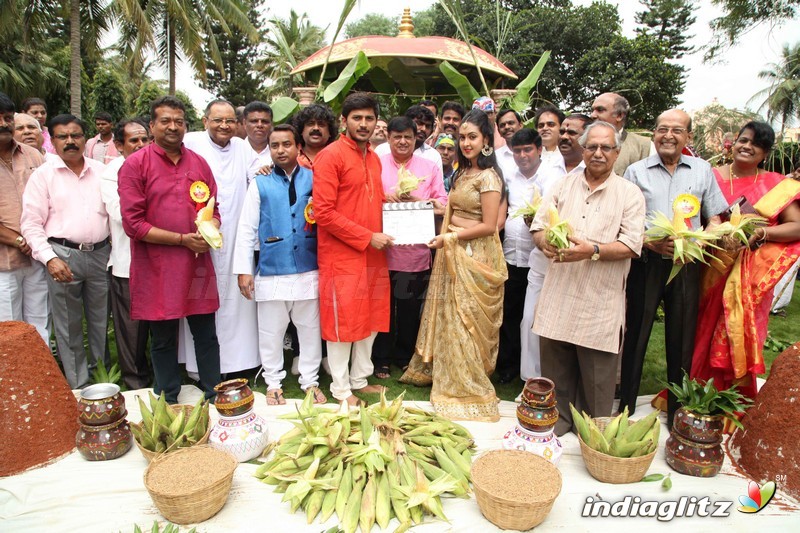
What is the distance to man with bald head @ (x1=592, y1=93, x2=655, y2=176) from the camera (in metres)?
3.72

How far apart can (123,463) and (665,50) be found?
918 inches

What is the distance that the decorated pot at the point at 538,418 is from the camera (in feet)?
9.04

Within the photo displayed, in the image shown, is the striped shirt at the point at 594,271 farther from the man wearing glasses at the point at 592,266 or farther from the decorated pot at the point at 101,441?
the decorated pot at the point at 101,441

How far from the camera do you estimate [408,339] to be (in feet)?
15.2

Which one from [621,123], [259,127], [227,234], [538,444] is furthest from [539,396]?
[259,127]

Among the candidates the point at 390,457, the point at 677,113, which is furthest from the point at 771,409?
the point at 390,457

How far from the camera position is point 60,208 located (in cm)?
374

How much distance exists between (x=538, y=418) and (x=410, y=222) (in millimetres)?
1563

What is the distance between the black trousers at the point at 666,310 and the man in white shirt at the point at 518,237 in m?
0.84

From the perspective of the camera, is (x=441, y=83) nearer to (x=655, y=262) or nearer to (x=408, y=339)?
(x=408, y=339)

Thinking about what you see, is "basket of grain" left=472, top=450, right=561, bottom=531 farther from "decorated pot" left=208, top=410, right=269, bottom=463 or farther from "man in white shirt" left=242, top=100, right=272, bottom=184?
"man in white shirt" left=242, top=100, right=272, bottom=184

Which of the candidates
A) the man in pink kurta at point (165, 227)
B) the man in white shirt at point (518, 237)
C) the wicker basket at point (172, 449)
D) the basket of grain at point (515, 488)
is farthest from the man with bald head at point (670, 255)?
the man in pink kurta at point (165, 227)

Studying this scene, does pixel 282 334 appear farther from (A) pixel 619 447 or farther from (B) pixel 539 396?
(A) pixel 619 447

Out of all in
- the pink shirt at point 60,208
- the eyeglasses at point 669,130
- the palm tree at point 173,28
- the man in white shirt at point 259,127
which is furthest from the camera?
the palm tree at point 173,28
